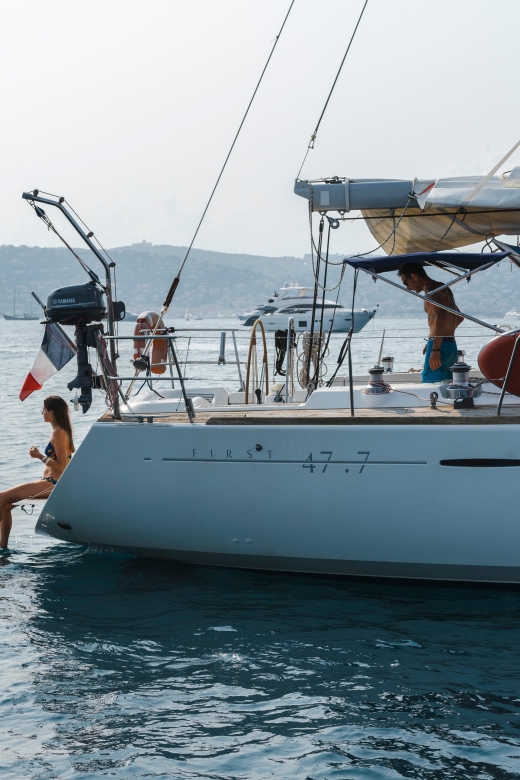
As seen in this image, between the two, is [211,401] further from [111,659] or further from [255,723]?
[255,723]

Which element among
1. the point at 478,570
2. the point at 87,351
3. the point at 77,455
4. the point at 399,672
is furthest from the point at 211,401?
the point at 399,672

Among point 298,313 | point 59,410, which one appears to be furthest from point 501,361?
point 298,313

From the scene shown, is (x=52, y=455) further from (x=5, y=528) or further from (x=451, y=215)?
(x=451, y=215)

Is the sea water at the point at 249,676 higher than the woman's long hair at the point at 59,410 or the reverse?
the reverse

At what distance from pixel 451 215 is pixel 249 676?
4300mm

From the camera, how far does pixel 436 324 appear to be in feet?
20.7

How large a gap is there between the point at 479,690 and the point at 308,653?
97cm

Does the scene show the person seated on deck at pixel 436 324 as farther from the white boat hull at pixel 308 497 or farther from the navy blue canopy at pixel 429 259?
the white boat hull at pixel 308 497

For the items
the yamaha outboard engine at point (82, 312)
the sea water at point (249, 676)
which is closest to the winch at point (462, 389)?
the sea water at point (249, 676)

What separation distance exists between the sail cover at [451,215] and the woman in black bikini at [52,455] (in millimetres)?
2970

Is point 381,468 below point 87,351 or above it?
below

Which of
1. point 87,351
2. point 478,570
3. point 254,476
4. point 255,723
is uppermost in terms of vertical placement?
point 87,351

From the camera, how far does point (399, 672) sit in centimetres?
461

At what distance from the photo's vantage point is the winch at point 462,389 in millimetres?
5633
